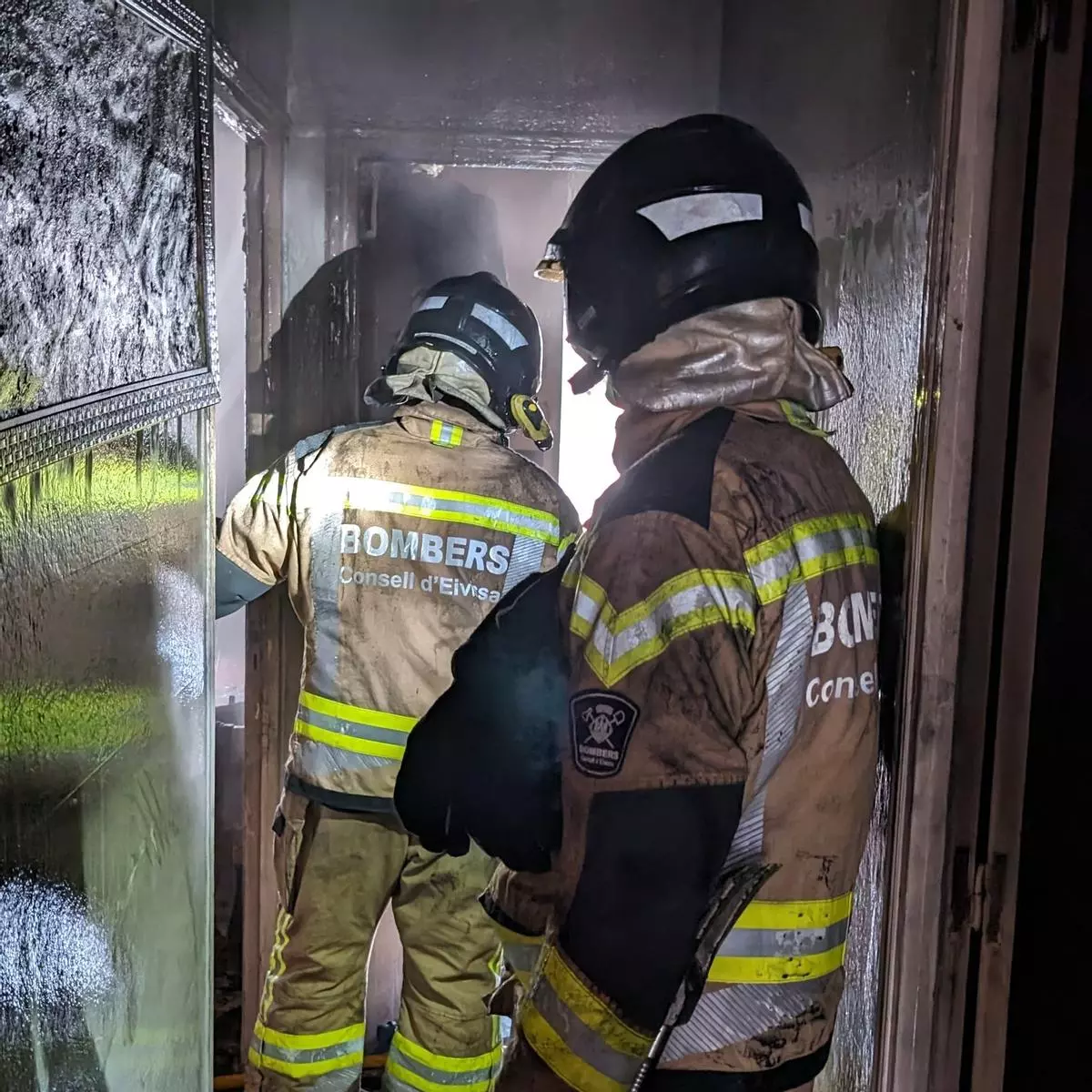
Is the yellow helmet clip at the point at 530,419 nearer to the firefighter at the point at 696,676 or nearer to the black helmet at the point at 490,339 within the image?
the black helmet at the point at 490,339

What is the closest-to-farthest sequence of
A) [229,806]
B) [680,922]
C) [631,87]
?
[680,922] → [631,87] → [229,806]

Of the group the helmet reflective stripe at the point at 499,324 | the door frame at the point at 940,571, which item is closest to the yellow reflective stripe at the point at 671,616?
the door frame at the point at 940,571

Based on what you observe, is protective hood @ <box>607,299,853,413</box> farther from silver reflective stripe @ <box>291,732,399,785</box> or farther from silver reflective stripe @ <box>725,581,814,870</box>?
silver reflective stripe @ <box>291,732,399,785</box>

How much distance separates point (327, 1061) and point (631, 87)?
8.16ft

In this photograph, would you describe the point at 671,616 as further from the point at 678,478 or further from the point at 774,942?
the point at 774,942

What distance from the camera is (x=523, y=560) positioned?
7.23 feet

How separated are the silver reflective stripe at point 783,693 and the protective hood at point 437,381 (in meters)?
1.29

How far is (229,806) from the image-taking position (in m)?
2.97

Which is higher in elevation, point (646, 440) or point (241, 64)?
point (241, 64)

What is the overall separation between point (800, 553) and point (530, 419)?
131 cm

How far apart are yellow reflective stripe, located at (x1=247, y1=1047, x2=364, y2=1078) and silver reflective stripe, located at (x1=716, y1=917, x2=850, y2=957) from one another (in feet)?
4.53

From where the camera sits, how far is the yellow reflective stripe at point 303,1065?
2117 mm

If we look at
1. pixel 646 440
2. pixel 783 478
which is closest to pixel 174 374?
pixel 646 440

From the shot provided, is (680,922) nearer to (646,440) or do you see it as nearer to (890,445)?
(646,440)
